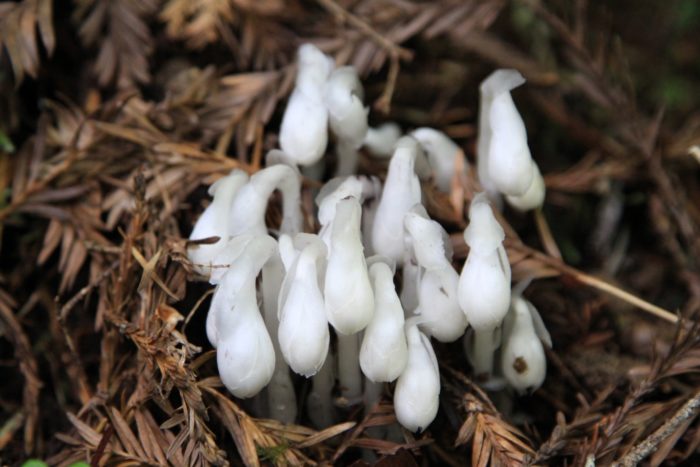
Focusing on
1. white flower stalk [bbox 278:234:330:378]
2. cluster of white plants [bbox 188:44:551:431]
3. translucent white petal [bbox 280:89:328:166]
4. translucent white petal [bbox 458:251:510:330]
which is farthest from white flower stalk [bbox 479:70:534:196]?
white flower stalk [bbox 278:234:330:378]

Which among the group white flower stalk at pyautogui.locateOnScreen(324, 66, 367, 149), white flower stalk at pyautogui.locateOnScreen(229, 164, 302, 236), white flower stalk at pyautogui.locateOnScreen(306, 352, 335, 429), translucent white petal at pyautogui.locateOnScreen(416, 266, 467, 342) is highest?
white flower stalk at pyautogui.locateOnScreen(324, 66, 367, 149)

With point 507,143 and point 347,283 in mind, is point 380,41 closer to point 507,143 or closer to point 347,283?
point 507,143

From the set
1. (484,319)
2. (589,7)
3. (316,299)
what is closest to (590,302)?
(484,319)

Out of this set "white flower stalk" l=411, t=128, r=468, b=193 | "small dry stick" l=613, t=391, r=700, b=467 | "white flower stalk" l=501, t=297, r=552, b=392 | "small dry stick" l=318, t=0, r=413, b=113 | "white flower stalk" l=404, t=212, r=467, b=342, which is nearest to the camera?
"small dry stick" l=613, t=391, r=700, b=467

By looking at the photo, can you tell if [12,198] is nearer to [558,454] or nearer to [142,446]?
[142,446]

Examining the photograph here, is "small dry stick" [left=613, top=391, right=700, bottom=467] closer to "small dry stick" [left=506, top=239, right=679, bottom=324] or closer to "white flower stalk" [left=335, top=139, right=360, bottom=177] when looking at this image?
"small dry stick" [left=506, top=239, right=679, bottom=324]

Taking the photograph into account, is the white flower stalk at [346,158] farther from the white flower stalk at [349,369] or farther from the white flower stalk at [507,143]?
the white flower stalk at [349,369]

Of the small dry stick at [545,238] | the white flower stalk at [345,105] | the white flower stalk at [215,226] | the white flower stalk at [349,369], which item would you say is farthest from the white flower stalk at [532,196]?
the white flower stalk at [215,226]
